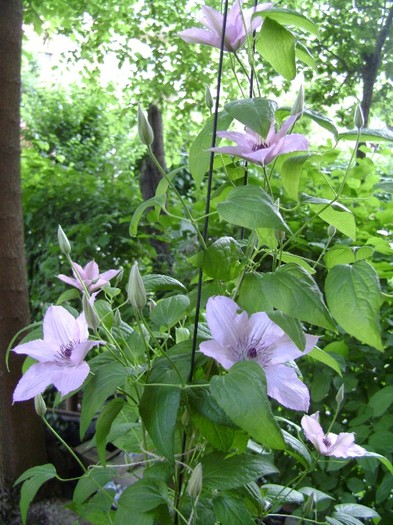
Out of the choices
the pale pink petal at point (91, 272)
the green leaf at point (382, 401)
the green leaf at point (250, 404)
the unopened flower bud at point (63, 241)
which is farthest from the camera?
the green leaf at point (382, 401)

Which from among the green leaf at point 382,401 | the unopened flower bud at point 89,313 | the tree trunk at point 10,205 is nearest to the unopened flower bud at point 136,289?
the unopened flower bud at point 89,313

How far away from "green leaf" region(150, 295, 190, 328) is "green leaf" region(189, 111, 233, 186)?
15cm

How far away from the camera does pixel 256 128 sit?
53 centimetres

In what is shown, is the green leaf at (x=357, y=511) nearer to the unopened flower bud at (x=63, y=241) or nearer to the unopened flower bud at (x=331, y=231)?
the unopened flower bud at (x=331, y=231)

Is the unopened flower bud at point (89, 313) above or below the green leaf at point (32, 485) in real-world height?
above

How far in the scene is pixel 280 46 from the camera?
25.1 inches

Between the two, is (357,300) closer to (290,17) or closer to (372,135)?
(372,135)

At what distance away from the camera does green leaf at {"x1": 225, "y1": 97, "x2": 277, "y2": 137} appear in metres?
0.53

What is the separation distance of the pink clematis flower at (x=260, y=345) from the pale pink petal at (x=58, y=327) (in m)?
0.15

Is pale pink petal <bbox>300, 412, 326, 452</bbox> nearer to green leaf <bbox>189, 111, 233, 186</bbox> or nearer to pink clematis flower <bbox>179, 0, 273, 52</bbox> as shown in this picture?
green leaf <bbox>189, 111, 233, 186</bbox>

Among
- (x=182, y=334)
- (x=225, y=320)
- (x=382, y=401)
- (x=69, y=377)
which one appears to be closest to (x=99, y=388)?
(x=69, y=377)

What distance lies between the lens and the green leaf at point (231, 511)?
619mm

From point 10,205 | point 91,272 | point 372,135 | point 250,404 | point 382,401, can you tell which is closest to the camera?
point 250,404

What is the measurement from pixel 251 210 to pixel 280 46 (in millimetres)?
215
